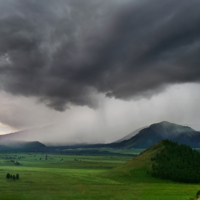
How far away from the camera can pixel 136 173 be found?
17962cm

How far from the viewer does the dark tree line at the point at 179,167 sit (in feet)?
525

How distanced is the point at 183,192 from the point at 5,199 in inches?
3593

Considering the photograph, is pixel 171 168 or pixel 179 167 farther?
pixel 179 167

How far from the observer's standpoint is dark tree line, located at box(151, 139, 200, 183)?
525 feet

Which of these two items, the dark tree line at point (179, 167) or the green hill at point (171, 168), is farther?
the green hill at point (171, 168)

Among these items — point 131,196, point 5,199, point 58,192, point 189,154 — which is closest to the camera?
point 5,199

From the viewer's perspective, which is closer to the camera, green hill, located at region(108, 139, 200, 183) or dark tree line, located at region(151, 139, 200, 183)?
dark tree line, located at region(151, 139, 200, 183)

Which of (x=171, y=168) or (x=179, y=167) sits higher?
(x=179, y=167)

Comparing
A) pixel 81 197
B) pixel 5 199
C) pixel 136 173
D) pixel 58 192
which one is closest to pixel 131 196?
pixel 81 197

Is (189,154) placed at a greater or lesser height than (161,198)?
greater

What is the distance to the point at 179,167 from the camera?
569 ft

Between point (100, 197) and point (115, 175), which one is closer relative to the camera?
point (100, 197)

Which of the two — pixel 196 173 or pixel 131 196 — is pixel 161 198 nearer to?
pixel 131 196

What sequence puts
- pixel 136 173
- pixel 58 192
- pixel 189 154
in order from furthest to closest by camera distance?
pixel 189 154 → pixel 136 173 → pixel 58 192
